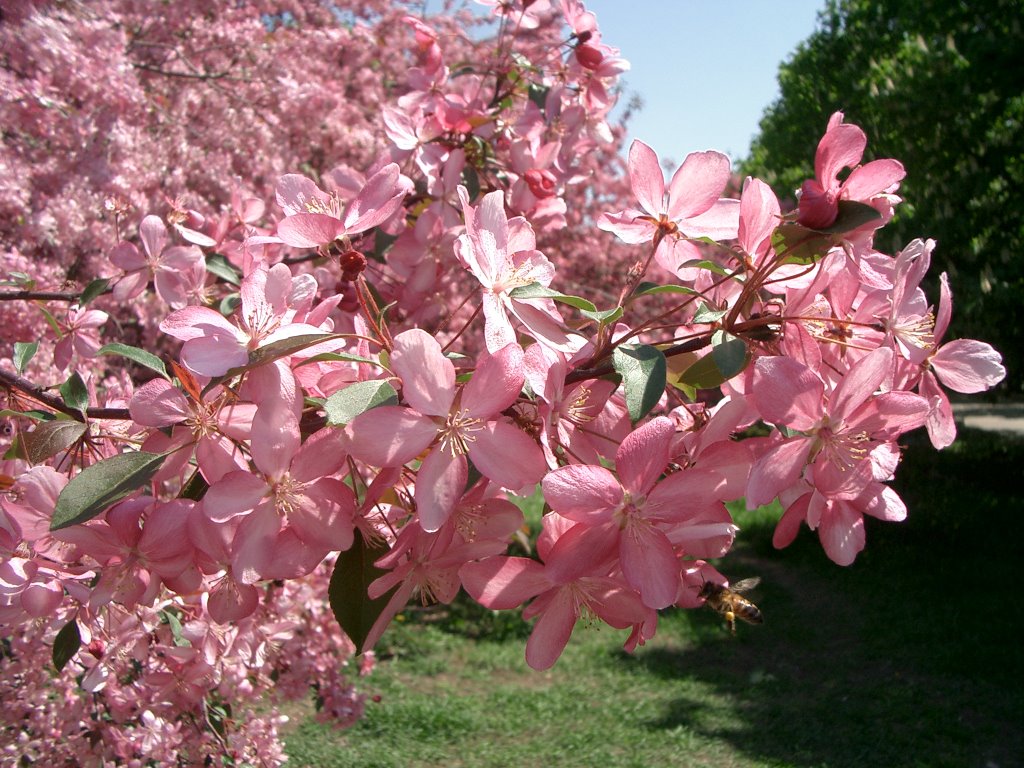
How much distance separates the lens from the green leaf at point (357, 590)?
864 mm

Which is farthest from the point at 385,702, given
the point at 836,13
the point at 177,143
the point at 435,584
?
the point at 836,13

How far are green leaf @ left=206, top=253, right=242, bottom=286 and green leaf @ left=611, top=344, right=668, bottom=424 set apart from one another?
0.94 metres

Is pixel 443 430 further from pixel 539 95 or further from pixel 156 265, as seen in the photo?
pixel 539 95

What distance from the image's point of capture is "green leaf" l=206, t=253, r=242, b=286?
4.91 ft

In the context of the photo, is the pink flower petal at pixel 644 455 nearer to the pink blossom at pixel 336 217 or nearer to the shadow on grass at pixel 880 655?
the pink blossom at pixel 336 217

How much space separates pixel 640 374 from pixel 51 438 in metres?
0.69

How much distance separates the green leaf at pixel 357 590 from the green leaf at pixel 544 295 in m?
0.30

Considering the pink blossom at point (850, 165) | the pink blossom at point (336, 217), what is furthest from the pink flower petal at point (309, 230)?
the pink blossom at point (850, 165)

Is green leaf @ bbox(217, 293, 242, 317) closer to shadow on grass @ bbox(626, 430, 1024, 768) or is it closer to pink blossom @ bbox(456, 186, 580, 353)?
pink blossom @ bbox(456, 186, 580, 353)

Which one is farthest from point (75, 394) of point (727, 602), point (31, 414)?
point (727, 602)

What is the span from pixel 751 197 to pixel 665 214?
142 mm

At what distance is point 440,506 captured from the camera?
2.35 feet

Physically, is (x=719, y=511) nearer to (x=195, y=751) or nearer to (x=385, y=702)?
(x=195, y=751)

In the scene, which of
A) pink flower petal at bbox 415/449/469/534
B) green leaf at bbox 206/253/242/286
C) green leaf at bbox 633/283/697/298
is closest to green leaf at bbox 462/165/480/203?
green leaf at bbox 206/253/242/286
